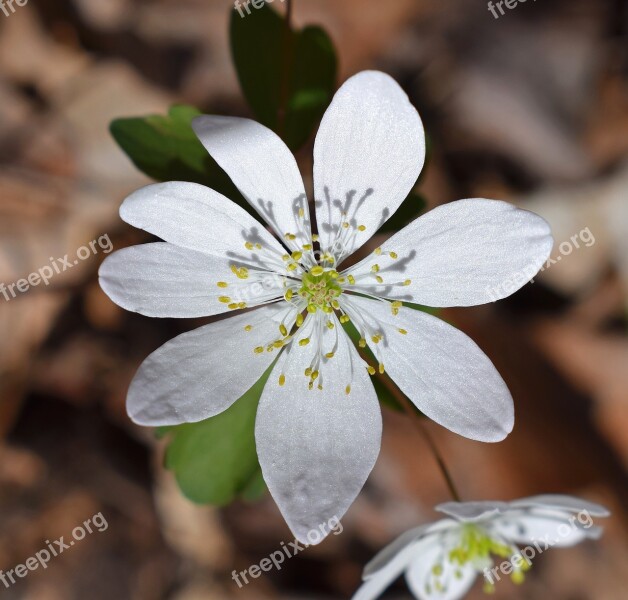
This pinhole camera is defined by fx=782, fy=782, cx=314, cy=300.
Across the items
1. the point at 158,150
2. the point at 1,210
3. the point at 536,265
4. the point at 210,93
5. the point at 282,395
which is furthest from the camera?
the point at 210,93

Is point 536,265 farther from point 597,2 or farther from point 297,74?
point 597,2

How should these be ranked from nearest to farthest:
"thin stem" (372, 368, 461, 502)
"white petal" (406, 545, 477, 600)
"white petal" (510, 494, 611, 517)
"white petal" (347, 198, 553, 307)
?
"white petal" (347, 198, 553, 307), "white petal" (510, 494, 611, 517), "thin stem" (372, 368, 461, 502), "white petal" (406, 545, 477, 600)

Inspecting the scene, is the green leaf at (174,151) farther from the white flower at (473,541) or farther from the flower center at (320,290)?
the white flower at (473,541)

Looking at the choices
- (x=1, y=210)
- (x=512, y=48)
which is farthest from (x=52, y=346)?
(x=512, y=48)

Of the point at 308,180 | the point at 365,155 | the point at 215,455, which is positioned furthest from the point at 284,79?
the point at 215,455

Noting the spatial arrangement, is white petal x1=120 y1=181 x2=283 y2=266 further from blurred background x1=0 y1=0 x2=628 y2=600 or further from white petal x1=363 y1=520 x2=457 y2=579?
blurred background x1=0 y1=0 x2=628 y2=600

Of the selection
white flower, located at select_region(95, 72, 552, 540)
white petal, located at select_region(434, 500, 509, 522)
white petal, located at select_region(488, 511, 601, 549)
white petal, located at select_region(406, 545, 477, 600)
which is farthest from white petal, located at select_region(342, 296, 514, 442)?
white petal, located at select_region(406, 545, 477, 600)
